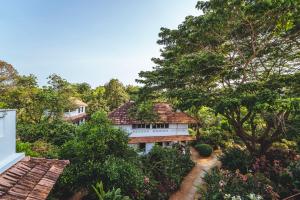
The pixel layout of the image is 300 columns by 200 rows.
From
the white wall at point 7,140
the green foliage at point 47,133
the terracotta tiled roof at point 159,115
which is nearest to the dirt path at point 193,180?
the terracotta tiled roof at point 159,115

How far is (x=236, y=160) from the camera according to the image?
55.3 feet

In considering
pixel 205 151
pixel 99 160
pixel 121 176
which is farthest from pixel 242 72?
pixel 205 151

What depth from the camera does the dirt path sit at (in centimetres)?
1486

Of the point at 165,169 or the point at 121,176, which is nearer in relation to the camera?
the point at 121,176

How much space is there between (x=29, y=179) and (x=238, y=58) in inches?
520

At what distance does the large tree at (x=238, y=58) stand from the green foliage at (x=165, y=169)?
18.6 ft

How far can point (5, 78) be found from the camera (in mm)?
33438

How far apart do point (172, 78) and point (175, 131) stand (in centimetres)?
960

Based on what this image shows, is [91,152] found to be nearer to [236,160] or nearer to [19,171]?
[19,171]

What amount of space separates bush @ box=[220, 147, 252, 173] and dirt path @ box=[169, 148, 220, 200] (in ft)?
7.05

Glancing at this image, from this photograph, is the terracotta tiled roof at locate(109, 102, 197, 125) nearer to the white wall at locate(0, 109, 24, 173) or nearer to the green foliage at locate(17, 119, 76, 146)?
the green foliage at locate(17, 119, 76, 146)

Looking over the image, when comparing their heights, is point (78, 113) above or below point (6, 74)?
below

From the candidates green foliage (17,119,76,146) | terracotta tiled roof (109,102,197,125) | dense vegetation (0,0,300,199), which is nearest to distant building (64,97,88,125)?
terracotta tiled roof (109,102,197,125)

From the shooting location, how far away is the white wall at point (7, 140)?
538 centimetres
